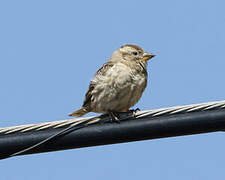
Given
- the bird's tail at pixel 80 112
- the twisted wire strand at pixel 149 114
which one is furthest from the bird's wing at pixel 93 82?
the twisted wire strand at pixel 149 114

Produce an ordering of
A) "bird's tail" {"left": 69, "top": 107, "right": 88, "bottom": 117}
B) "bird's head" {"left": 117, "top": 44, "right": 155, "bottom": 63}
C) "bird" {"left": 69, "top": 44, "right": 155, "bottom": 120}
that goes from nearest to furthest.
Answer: "bird" {"left": 69, "top": 44, "right": 155, "bottom": 120} → "bird's head" {"left": 117, "top": 44, "right": 155, "bottom": 63} → "bird's tail" {"left": 69, "top": 107, "right": 88, "bottom": 117}

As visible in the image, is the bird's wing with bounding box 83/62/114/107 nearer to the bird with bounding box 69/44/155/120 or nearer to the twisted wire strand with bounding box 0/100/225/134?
the bird with bounding box 69/44/155/120

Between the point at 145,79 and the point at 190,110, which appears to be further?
the point at 145,79

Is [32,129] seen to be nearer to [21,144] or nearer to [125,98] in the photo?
[21,144]

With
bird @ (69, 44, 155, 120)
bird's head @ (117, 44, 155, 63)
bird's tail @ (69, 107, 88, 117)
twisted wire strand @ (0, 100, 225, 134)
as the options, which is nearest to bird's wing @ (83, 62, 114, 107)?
bird @ (69, 44, 155, 120)

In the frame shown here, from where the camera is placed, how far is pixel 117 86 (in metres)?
7.05

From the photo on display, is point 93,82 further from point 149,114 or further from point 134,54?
point 149,114

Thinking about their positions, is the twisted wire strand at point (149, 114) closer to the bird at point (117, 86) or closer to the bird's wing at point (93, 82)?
the bird at point (117, 86)

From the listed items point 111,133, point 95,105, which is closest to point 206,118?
point 111,133

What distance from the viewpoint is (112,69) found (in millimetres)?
7301

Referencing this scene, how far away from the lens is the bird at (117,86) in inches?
279

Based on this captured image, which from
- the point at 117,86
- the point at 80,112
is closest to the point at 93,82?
the point at 117,86

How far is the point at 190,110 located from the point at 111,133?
76 cm

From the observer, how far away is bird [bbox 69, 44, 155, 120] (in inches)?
279
